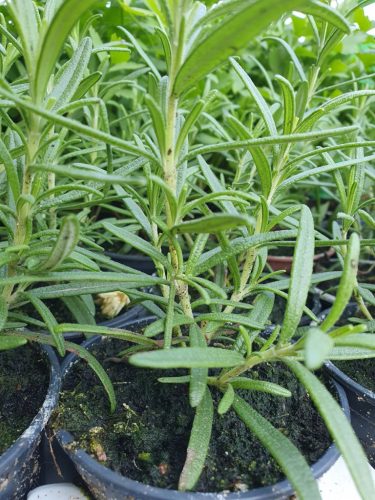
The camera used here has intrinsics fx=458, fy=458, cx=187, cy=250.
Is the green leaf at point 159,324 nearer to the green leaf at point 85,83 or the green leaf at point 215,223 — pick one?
the green leaf at point 215,223

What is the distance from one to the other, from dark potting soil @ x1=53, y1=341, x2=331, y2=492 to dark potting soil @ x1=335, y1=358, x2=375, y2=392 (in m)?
0.24

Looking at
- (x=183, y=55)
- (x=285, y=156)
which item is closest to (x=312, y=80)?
(x=285, y=156)

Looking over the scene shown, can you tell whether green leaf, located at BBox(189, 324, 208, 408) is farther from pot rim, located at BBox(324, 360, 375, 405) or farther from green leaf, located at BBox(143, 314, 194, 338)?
pot rim, located at BBox(324, 360, 375, 405)

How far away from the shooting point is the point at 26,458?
0.85 metres

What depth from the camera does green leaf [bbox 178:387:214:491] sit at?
2.37 ft

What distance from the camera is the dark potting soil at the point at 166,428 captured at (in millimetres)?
809

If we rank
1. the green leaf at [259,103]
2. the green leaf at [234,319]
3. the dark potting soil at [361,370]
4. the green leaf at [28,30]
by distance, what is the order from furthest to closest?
1. the dark potting soil at [361,370]
2. the green leaf at [259,103]
3. the green leaf at [234,319]
4. the green leaf at [28,30]

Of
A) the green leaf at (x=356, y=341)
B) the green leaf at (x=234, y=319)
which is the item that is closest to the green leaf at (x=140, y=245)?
the green leaf at (x=234, y=319)

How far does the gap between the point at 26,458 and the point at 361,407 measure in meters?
0.74

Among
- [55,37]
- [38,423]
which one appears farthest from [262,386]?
[55,37]

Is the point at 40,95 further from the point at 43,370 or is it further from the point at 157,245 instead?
the point at 43,370

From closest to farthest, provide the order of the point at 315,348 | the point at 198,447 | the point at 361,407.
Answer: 1. the point at 315,348
2. the point at 198,447
3. the point at 361,407

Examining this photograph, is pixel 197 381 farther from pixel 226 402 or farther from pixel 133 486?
pixel 133 486

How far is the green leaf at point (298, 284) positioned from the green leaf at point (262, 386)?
0.37 feet
